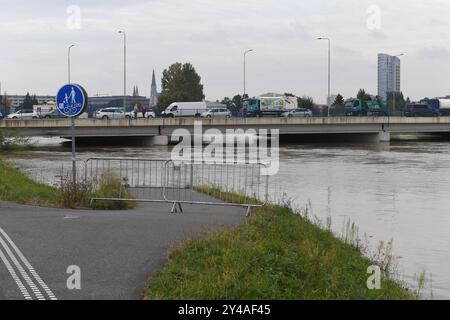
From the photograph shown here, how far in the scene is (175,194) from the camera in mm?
16375

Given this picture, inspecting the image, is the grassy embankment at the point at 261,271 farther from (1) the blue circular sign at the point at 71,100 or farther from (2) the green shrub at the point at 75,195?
(1) the blue circular sign at the point at 71,100

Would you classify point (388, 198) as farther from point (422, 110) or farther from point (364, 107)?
point (422, 110)

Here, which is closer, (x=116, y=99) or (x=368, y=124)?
(x=368, y=124)

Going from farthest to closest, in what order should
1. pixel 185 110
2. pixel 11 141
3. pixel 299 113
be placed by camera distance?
pixel 299 113
pixel 185 110
pixel 11 141

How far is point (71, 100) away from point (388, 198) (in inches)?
462

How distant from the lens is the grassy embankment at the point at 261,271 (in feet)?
23.1

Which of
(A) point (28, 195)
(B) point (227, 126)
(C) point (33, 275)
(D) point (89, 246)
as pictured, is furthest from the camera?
(B) point (227, 126)

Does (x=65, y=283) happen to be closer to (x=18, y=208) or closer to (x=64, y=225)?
(x=64, y=225)

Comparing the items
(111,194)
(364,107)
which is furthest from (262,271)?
(364,107)

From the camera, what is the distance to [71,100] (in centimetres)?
1406

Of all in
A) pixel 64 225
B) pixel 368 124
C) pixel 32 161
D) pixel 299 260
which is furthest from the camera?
pixel 368 124

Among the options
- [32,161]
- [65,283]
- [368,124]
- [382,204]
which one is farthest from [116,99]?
[65,283]

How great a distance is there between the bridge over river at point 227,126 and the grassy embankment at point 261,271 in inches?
1732

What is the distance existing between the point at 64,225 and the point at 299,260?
454 centimetres
